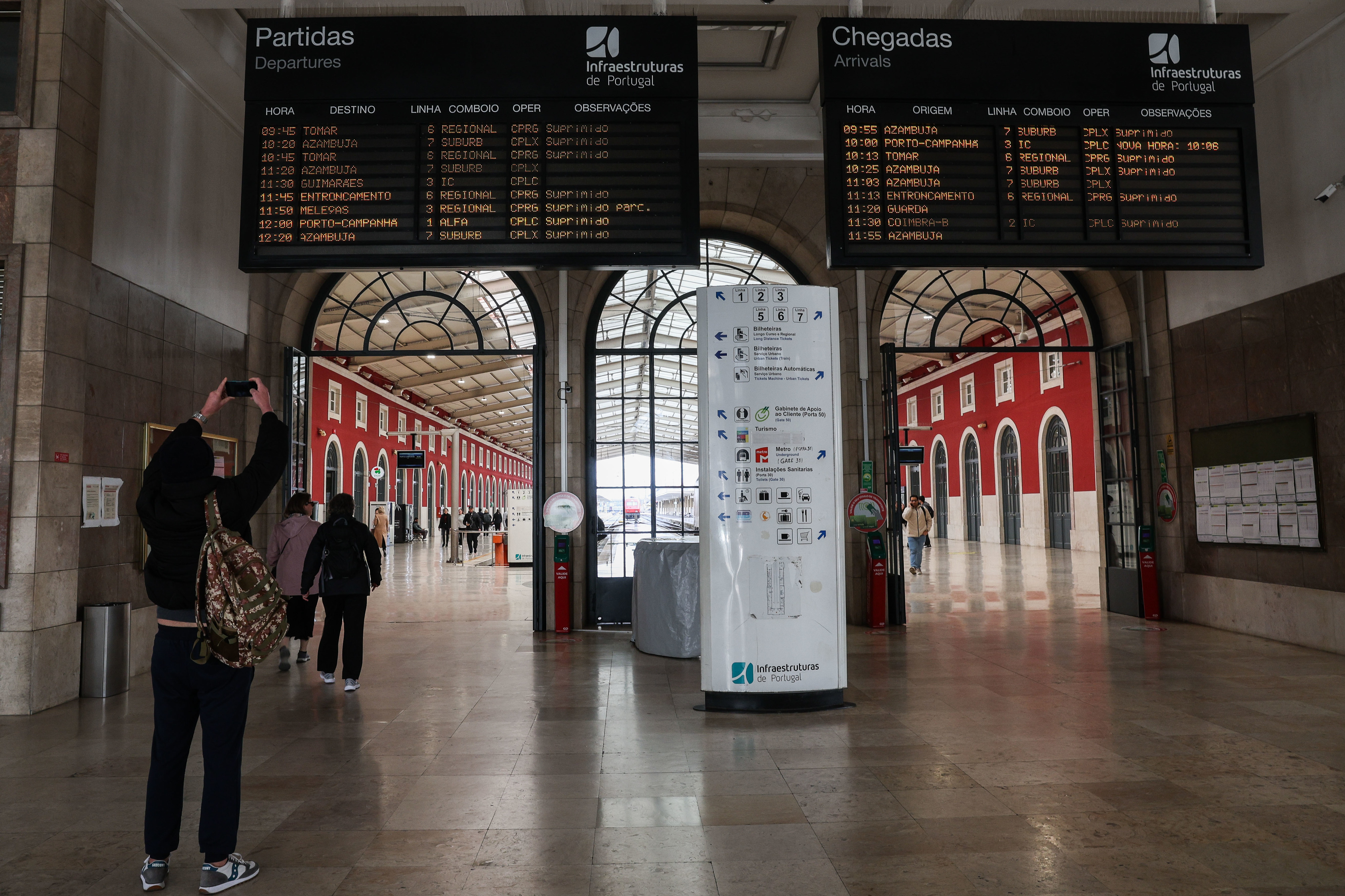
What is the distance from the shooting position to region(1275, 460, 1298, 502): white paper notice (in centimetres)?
731

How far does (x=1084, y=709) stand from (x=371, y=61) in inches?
222

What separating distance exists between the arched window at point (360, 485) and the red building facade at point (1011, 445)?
1366cm

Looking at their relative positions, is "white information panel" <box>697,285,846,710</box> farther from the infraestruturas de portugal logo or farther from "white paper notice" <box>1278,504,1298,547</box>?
"white paper notice" <box>1278,504,1298,547</box>

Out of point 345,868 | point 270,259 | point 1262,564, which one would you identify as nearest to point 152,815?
point 345,868

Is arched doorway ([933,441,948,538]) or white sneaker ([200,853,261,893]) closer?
white sneaker ([200,853,261,893])

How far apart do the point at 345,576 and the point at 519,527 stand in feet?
38.2

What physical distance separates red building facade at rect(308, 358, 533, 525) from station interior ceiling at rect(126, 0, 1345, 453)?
20.7 feet

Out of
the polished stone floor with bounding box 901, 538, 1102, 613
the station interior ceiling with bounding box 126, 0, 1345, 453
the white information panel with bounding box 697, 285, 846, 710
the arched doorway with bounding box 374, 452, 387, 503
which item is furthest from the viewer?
the arched doorway with bounding box 374, 452, 387, 503

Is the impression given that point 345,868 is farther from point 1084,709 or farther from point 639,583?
point 639,583

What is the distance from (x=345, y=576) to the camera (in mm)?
6051

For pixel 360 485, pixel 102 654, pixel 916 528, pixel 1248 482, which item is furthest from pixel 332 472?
pixel 1248 482

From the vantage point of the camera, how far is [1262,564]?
25.5 ft

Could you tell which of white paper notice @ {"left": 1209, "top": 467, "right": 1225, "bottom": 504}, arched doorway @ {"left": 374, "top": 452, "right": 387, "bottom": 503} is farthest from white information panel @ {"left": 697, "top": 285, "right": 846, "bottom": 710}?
arched doorway @ {"left": 374, "top": 452, "right": 387, "bottom": 503}

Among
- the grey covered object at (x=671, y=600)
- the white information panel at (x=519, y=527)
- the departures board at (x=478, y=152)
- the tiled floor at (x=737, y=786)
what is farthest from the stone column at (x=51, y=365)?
the white information panel at (x=519, y=527)
